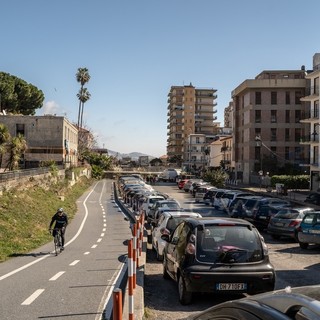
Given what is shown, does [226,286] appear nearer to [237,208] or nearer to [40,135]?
[237,208]

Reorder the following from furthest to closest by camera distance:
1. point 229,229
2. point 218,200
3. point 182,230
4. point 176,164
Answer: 1. point 176,164
2. point 218,200
3. point 182,230
4. point 229,229

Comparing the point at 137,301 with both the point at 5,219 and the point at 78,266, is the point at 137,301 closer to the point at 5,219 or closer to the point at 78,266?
the point at 78,266

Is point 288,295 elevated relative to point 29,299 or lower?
elevated

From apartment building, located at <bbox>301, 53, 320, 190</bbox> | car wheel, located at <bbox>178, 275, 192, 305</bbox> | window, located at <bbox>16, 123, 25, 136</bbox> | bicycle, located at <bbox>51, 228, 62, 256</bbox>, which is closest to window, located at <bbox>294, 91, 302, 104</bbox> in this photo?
apartment building, located at <bbox>301, 53, 320, 190</bbox>

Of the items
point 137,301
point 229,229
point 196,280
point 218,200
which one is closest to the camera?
point 137,301

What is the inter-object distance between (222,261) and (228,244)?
13.8 inches

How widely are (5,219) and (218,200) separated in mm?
18951

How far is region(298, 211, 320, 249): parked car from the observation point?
17.1 m

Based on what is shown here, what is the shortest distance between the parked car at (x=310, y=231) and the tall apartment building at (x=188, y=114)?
431 feet

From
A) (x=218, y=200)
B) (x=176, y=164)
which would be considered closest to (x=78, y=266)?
(x=218, y=200)

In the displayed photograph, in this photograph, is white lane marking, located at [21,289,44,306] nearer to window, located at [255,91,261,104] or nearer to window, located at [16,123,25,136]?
window, located at [16,123,25,136]

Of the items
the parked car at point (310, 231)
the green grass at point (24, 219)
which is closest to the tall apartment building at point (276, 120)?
the green grass at point (24, 219)

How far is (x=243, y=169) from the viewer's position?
80062 mm

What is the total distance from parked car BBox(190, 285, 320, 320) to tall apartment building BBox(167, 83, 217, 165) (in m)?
146
